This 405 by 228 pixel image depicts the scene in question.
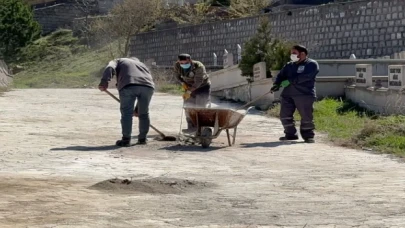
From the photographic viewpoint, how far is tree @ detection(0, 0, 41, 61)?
50.9 m

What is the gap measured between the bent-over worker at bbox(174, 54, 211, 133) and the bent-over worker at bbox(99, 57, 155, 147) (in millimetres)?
952

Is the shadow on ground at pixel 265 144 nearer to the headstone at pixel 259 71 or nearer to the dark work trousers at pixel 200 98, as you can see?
the dark work trousers at pixel 200 98

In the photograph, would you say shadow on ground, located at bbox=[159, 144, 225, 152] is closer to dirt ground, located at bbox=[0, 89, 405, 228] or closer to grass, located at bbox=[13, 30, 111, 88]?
dirt ground, located at bbox=[0, 89, 405, 228]

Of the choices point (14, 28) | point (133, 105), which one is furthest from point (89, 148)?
point (14, 28)

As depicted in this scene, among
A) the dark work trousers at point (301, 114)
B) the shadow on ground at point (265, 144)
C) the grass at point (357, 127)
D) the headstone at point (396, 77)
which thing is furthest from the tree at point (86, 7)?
the shadow on ground at point (265, 144)

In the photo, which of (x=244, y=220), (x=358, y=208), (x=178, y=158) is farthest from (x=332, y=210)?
(x=178, y=158)

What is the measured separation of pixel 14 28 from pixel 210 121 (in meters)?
40.0

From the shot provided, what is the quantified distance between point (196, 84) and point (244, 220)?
735 centimetres

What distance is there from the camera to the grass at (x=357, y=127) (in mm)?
13156

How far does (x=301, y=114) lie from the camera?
48.0 feet

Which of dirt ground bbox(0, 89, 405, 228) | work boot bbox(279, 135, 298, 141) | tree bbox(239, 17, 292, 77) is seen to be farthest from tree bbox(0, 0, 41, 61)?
work boot bbox(279, 135, 298, 141)

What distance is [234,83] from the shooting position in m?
25.7

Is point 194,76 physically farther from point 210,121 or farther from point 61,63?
point 61,63

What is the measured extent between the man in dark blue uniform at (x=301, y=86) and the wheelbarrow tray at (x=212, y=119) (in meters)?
1.30
